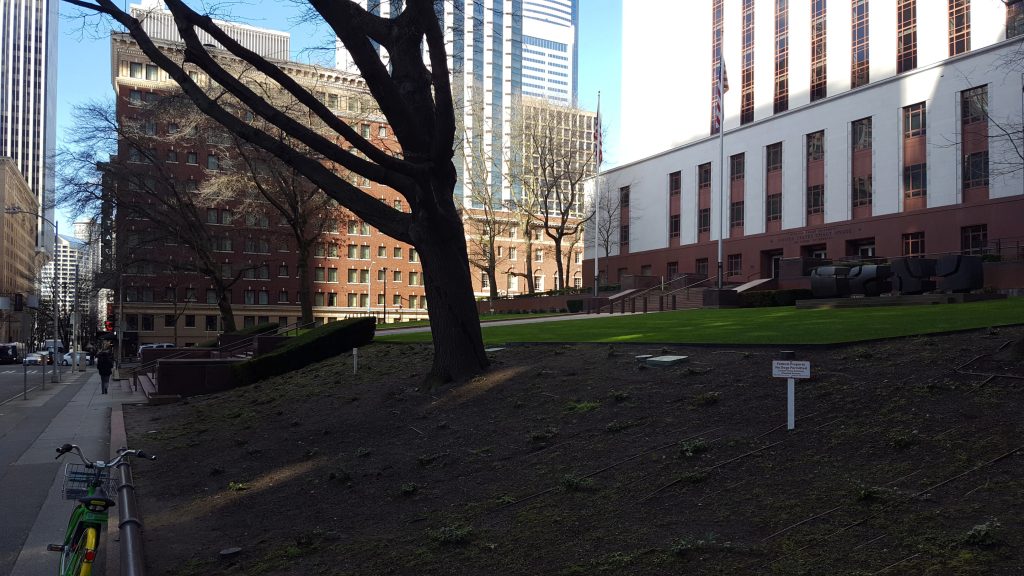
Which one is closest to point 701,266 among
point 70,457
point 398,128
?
point 398,128

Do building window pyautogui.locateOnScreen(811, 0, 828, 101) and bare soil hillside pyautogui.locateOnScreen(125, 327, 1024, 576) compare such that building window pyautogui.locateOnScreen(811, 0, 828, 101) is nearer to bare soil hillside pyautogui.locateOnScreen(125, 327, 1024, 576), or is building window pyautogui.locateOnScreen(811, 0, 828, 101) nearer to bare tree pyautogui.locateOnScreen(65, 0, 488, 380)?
bare soil hillside pyautogui.locateOnScreen(125, 327, 1024, 576)

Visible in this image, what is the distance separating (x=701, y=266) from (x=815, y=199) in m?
11.3

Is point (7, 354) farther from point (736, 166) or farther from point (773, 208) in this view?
point (773, 208)

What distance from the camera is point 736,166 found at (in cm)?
6094

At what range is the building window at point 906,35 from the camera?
4841cm

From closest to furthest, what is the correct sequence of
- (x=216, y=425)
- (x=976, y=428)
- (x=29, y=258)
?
(x=976, y=428), (x=216, y=425), (x=29, y=258)

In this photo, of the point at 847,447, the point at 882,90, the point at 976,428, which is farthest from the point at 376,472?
the point at 882,90

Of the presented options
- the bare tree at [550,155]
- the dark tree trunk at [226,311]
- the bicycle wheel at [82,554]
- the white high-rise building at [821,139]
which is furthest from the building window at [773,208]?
the bicycle wheel at [82,554]

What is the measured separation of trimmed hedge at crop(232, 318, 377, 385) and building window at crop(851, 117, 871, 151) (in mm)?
37429

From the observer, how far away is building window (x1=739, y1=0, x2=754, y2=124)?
60625 mm

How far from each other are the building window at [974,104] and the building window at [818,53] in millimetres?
11327

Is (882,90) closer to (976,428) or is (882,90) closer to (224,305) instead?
(224,305)

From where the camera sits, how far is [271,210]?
4316 centimetres

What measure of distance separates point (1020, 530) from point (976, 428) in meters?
2.12
